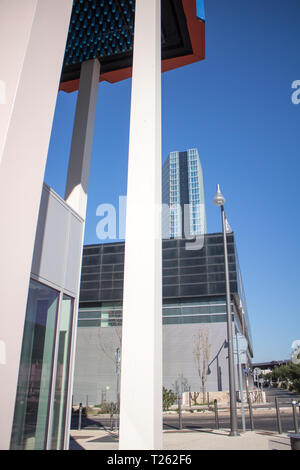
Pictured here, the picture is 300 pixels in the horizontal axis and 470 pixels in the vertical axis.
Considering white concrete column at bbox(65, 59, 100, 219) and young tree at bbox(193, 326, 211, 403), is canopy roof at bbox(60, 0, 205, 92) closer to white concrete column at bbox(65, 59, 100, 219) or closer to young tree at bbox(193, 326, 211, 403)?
white concrete column at bbox(65, 59, 100, 219)

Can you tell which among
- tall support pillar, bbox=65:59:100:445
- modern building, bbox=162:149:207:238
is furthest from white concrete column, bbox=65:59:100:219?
modern building, bbox=162:149:207:238

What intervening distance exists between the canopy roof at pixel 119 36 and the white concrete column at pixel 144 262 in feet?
11.0

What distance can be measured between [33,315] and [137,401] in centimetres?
212

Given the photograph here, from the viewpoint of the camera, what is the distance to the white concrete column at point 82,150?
6.94 m

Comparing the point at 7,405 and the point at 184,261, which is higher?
the point at 184,261

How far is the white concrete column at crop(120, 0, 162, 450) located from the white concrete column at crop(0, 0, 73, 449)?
1.12 metres

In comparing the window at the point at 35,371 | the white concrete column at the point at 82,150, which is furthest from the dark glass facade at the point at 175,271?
the window at the point at 35,371

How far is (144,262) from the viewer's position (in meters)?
3.68

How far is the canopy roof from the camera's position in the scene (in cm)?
767

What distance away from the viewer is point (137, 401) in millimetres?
3277

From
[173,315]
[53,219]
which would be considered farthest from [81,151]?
[173,315]

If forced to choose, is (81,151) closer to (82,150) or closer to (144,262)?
(82,150)
